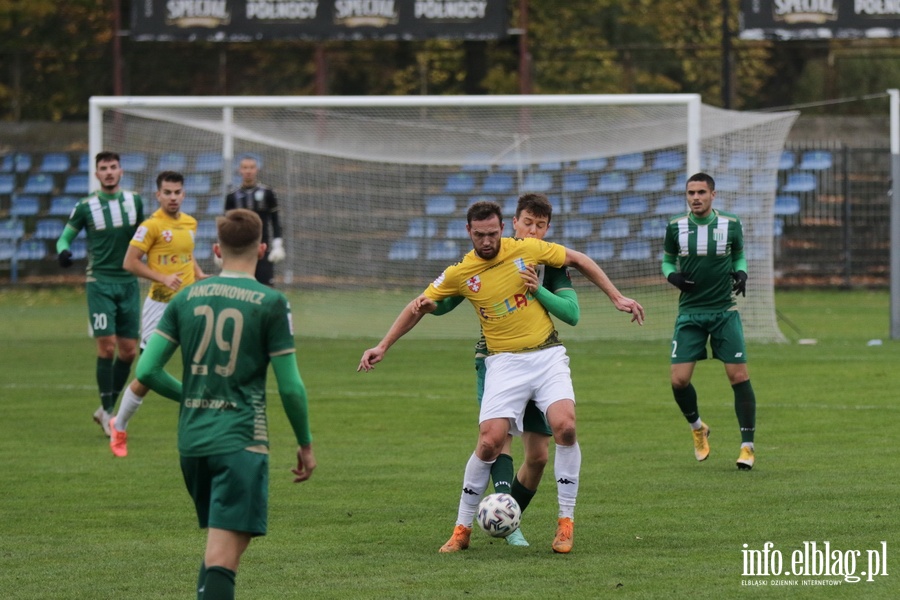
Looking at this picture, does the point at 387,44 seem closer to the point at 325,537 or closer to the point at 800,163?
the point at 800,163

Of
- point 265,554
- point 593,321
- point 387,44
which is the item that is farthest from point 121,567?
point 387,44

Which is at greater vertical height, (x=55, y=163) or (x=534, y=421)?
(x=55, y=163)

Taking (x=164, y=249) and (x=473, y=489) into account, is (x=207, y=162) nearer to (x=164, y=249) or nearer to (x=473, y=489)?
(x=164, y=249)

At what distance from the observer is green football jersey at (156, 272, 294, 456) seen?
217 inches

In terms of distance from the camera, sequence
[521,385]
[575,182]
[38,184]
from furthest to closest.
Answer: [38,184], [575,182], [521,385]

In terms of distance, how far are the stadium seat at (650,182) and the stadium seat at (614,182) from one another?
0.16m

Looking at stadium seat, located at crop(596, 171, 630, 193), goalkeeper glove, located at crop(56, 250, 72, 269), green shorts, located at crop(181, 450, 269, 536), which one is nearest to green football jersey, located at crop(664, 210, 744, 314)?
goalkeeper glove, located at crop(56, 250, 72, 269)

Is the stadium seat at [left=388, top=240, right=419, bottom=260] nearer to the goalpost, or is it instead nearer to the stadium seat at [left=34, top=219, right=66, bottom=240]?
the goalpost

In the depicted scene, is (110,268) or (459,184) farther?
(459,184)

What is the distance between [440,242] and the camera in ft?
72.5

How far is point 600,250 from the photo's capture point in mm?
20562

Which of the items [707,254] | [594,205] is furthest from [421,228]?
[707,254]

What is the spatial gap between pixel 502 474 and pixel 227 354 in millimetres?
3106

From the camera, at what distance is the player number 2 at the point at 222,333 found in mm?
5520
